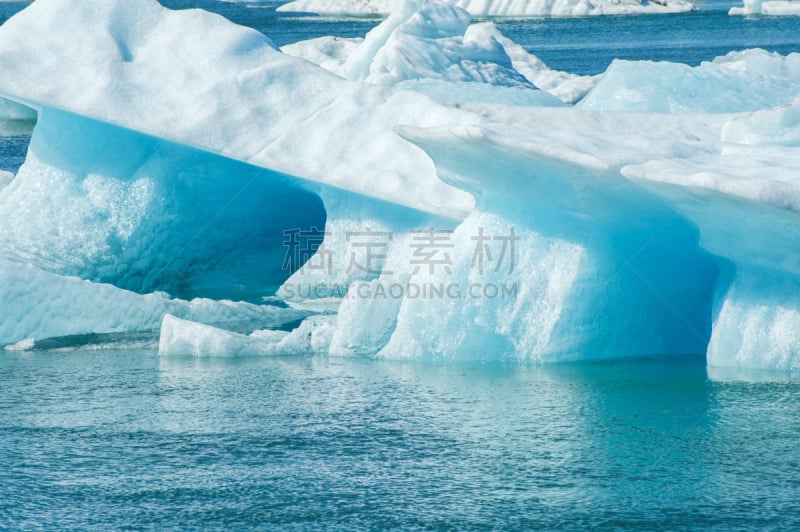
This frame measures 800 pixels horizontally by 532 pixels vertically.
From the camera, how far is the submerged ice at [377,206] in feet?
21.2

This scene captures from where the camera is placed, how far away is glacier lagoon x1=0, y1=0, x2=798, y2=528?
5047 mm

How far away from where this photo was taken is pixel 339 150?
347 inches

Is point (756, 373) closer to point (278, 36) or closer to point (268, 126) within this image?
point (268, 126)

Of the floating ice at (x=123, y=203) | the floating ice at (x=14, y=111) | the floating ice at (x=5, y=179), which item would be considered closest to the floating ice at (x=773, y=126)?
the floating ice at (x=123, y=203)

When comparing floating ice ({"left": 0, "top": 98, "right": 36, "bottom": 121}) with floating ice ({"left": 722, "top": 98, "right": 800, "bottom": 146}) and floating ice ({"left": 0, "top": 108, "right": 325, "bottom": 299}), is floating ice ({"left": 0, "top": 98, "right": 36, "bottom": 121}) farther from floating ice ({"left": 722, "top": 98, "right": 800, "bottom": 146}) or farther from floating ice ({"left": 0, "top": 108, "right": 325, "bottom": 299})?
floating ice ({"left": 722, "top": 98, "right": 800, "bottom": 146})

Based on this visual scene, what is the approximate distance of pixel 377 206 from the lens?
891 cm

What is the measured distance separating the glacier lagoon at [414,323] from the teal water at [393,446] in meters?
0.02

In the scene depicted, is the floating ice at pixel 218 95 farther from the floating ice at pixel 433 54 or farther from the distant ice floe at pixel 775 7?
the distant ice floe at pixel 775 7

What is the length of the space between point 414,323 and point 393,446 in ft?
5.54

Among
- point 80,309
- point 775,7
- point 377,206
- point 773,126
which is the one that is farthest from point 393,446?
point 775,7

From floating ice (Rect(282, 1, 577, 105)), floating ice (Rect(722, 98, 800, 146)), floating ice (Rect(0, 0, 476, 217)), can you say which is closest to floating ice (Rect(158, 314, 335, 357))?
floating ice (Rect(0, 0, 476, 217))

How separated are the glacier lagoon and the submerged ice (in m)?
0.02

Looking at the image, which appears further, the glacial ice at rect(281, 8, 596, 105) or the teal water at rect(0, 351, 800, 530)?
the glacial ice at rect(281, 8, 596, 105)

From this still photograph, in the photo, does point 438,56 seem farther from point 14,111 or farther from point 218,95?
point 14,111
